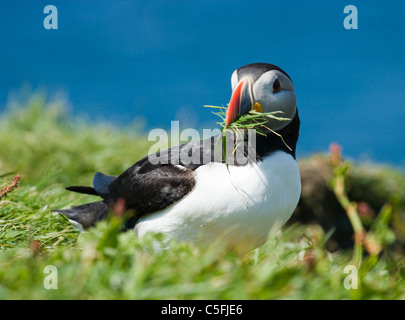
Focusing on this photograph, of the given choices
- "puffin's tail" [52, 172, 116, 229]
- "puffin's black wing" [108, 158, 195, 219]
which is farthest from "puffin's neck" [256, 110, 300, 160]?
"puffin's tail" [52, 172, 116, 229]

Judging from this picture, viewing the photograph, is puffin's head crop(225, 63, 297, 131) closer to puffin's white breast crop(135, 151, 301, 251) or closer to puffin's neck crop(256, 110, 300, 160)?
puffin's neck crop(256, 110, 300, 160)

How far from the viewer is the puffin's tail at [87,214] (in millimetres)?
4688

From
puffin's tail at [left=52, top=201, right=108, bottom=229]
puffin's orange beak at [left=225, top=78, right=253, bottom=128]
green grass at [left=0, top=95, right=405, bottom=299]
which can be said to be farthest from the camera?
puffin's tail at [left=52, top=201, right=108, bottom=229]

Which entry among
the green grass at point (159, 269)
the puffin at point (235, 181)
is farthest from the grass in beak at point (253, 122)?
the green grass at point (159, 269)

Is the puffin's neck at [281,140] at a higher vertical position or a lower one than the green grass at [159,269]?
higher

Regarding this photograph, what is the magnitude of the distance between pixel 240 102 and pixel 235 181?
0.57 meters

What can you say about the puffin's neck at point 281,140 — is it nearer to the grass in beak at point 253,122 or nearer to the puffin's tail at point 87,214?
the grass in beak at point 253,122

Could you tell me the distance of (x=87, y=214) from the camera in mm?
4773

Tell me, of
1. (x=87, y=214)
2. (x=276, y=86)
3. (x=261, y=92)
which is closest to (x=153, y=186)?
(x=87, y=214)

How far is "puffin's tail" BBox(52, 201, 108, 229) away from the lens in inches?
185

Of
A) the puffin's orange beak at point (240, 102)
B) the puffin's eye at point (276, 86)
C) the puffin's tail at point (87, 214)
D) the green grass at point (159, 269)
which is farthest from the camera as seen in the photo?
the puffin's tail at point (87, 214)

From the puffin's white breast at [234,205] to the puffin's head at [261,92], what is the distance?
1.18 ft

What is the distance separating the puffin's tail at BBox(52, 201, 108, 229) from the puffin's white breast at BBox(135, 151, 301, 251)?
88cm
